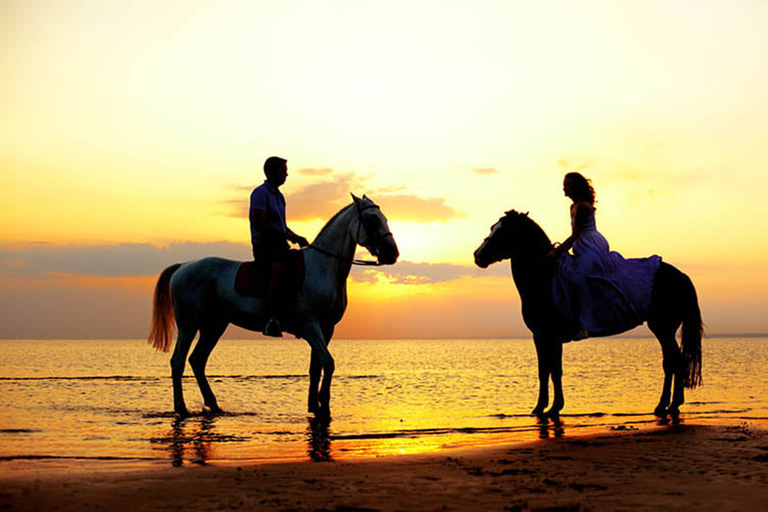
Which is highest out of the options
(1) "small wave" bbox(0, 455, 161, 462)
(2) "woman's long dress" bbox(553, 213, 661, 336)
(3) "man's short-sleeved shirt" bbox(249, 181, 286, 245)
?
(3) "man's short-sleeved shirt" bbox(249, 181, 286, 245)

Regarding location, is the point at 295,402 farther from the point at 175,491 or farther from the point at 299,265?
the point at 175,491

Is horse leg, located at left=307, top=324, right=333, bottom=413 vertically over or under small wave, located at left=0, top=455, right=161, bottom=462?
over

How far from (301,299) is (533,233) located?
4091 mm

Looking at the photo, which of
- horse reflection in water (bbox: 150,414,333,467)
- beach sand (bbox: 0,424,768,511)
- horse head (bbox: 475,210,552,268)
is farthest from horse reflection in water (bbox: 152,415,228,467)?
horse head (bbox: 475,210,552,268)

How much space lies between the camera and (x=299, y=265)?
11.8m

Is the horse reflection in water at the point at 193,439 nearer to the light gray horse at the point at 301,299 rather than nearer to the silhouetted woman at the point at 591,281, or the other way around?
the light gray horse at the point at 301,299

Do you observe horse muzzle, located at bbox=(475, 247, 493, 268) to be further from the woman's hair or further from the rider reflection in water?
the rider reflection in water

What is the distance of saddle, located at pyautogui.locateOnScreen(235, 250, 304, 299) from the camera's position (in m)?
11.6

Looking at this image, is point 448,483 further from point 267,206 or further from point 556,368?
point 267,206

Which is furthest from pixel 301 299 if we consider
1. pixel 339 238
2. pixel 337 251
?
pixel 339 238

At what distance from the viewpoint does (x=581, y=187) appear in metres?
11.5

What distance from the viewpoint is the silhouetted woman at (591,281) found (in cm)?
1146

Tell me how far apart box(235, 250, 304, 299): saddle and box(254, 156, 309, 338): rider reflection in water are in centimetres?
9

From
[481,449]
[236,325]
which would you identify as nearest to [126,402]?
[236,325]
